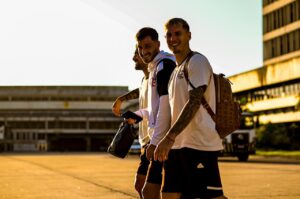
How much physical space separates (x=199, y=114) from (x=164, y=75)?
66 cm

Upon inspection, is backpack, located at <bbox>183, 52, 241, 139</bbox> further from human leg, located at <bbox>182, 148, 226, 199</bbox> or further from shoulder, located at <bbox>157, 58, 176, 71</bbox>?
shoulder, located at <bbox>157, 58, 176, 71</bbox>

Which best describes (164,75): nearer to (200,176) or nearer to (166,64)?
(166,64)

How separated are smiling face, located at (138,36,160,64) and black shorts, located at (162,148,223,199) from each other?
1.19 metres

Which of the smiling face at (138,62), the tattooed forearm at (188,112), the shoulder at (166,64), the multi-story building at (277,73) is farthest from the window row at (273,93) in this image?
the tattooed forearm at (188,112)

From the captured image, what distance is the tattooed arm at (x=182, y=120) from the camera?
407cm

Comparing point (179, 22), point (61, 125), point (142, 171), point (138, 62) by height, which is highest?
point (61, 125)

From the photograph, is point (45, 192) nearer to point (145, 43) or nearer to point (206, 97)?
point (145, 43)

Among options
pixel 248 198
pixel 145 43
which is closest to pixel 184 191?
pixel 145 43

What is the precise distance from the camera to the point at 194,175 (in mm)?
4152

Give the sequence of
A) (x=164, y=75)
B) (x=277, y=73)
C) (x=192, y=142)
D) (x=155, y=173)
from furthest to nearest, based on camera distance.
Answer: (x=277, y=73), (x=155, y=173), (x=164, y=75), (x=192, y=142)

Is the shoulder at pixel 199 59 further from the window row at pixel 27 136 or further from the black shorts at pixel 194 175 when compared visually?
the window row at pixel 27 136

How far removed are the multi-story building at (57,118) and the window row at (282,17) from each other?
3710cm

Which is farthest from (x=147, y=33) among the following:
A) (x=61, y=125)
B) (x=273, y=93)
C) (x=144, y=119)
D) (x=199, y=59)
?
(x=61, y=125)

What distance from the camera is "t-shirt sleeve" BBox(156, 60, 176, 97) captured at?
184 inches
